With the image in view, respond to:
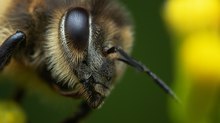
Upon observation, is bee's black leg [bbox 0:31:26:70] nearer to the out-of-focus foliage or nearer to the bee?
the bee

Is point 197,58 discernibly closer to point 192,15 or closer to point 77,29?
point 192,15

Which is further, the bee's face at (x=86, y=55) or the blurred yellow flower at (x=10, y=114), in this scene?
the blurred yellow flower at (x=10, y=114)

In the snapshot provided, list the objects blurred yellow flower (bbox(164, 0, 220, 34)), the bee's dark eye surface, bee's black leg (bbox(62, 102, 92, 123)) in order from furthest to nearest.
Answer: bee's black leg (bbox(62, 102, 92, 123))
blurred yellow flower (bbox(164, 0, 220, 34))
the bee's dark eye surface

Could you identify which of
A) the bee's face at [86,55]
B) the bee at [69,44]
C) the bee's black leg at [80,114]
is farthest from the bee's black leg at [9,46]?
the bee's black leg at [80,114]

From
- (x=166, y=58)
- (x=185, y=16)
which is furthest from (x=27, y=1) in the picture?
(x=166, y=58)

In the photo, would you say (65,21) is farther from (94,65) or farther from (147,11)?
(147,11)

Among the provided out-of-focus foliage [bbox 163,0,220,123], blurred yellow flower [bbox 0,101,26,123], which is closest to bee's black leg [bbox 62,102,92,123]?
blurred yellow flower [bbox 0,101,26,123]

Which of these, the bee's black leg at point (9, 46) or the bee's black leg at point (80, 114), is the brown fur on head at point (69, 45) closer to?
the bee's black leg at point (9, 46)
